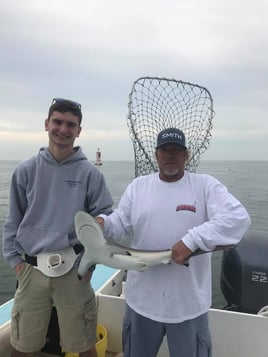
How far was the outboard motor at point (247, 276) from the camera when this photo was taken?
4148 mm

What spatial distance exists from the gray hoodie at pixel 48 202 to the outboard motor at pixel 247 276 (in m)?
2.10

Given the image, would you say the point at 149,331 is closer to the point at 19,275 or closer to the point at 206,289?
the point at 206,289

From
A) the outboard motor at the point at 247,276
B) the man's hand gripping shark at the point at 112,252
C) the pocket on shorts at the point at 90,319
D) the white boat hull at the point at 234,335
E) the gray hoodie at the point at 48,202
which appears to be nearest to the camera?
the man's hand gripping shark at the point at 112,252

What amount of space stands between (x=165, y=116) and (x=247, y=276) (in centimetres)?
231

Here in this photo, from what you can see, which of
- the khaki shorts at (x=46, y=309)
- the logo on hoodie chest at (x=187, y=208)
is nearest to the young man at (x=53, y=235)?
the khaki shorts at (x=46, y=309)

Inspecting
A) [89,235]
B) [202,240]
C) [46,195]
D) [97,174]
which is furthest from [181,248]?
[46,195]

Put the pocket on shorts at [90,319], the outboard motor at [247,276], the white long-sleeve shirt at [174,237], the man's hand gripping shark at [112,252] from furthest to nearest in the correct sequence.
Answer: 1. the outboard motor at [247,276]
2. the pocket on shorts at [90,319]
3. the white long-sleeve shirt at [174,237]
4. the man's hand gripping shark at [112,252]

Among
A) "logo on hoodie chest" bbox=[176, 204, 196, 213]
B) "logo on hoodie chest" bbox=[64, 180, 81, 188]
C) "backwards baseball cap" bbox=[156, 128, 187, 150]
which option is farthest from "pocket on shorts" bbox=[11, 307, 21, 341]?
"backwards baseball cap" bbox=[156, 128, 187, 150]

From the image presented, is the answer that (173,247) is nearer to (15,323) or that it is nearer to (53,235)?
(53,235)

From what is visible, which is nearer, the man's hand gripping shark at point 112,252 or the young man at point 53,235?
the man's hand gripping shark at point 112,252

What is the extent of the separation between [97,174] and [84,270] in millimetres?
810

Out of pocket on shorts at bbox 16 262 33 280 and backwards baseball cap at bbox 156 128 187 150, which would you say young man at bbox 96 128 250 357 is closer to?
backwards baseball cap at bbox 156 128 187 150

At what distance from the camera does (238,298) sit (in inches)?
167

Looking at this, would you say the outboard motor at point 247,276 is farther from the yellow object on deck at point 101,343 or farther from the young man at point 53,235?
the young man at point 53,235
